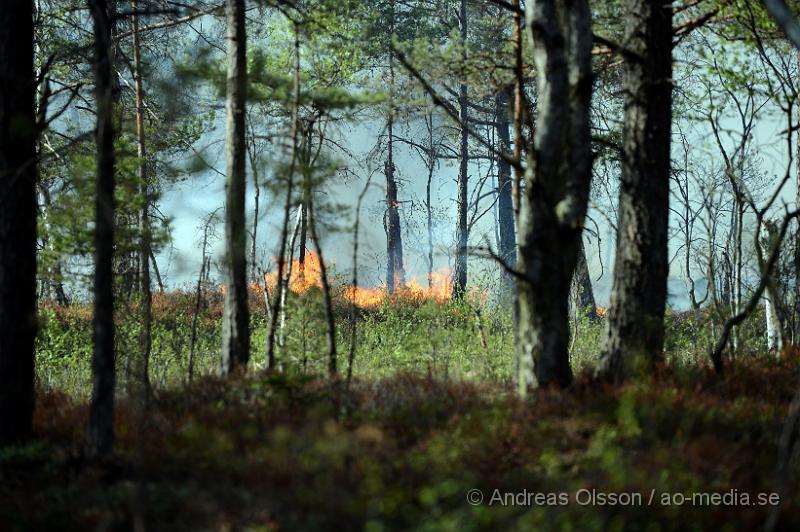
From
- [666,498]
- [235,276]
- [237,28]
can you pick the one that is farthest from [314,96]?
[666,498]

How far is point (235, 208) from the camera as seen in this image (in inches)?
375

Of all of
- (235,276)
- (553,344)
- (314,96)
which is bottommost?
(553,344)

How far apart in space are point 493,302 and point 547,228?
12.3 metres

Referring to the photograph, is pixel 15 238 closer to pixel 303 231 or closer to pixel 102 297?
pixel 102 297

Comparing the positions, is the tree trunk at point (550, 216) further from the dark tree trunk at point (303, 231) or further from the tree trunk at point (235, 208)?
the tree trunk at point (235, 208)

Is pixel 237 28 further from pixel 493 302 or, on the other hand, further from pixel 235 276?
pixel 493 302

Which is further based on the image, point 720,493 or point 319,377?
point 319,377

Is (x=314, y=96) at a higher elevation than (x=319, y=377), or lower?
higher

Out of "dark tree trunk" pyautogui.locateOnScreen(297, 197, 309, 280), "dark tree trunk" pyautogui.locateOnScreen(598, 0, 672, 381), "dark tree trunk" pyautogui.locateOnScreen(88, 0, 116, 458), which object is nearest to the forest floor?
"dark tree trunk" pyautogui.locateOnScreen(88, 0, 116, 458)

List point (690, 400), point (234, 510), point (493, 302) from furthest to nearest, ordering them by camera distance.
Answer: point (493, 302)
point (690, 400)
point (234, 510)

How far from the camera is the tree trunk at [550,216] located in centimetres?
748

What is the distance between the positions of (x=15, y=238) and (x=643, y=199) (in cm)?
676

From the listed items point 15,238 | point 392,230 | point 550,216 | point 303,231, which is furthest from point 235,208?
point 392,230

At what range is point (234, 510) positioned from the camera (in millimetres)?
4996
